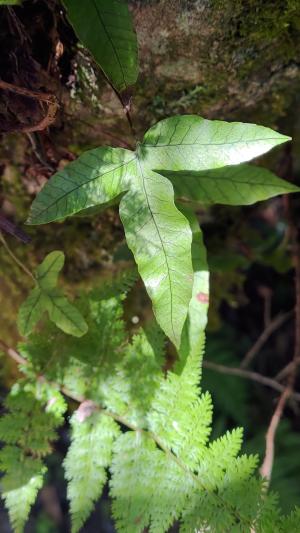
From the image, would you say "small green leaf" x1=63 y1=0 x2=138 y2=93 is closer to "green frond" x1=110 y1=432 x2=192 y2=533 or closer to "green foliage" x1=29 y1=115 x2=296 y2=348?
"green foliage" x1=29 y1=115 x2=296 y2=348

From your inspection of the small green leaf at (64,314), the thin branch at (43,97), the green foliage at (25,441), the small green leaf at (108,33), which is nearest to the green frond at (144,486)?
the green foliage at (25,441)

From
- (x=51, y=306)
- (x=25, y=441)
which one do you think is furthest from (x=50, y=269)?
(x=25, y=441)

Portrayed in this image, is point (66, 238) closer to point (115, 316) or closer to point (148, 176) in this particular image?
point (115, 316)

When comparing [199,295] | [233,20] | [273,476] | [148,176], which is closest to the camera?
[148,176]

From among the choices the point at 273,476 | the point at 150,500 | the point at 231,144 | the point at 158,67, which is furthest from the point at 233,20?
the point at 273,476

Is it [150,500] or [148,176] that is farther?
[150,500]

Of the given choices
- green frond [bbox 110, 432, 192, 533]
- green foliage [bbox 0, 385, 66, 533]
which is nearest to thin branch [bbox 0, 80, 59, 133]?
green foliage [bbox 0, 385, 66, 533]
